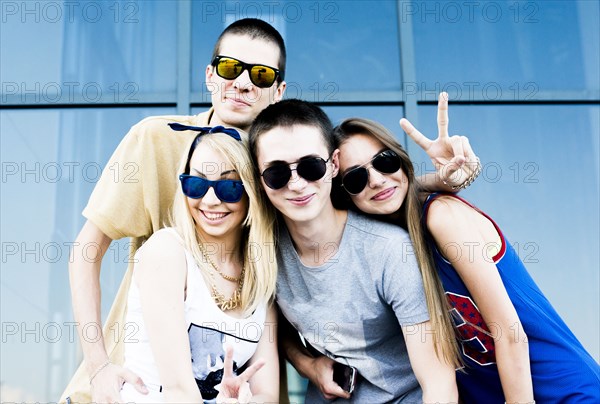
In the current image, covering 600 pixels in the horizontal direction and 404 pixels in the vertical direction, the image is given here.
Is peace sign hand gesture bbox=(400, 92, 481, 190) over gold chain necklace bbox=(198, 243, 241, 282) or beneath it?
over

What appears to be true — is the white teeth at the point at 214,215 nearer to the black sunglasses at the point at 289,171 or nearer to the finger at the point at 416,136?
the black sunglasses at the point at 289,171

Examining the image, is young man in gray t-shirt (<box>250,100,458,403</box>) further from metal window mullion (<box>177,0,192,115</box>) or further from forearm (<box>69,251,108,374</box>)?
metal window mullion (<box>177,0,192,115</box>)

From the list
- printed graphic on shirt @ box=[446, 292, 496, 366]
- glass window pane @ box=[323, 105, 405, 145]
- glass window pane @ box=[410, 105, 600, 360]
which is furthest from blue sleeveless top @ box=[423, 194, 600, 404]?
glass window pane @ box=[323, 105, 405, 145]

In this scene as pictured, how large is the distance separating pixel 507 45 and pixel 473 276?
A: 10.1 ft

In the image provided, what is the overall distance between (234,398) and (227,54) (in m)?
1.38

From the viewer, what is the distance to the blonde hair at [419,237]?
2084 mm

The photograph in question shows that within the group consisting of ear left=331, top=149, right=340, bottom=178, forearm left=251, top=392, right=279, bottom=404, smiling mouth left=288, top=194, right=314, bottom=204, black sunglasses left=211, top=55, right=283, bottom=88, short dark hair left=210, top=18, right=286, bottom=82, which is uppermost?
short dark hair left=210, top=18, right=286, bottom=82

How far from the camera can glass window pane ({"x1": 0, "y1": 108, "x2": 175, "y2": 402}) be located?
4078mm

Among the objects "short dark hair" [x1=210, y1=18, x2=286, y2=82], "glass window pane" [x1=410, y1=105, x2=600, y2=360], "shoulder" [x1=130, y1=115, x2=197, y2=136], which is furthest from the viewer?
"glass window pane" [x1=410, y1=105, x2=600, y2=360]

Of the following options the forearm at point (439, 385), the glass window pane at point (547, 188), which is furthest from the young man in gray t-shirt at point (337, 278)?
the glass window pane at point (547, 188)

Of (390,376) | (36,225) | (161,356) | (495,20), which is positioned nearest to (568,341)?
(390,376)

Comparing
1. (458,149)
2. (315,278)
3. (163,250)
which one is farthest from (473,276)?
(163,250)

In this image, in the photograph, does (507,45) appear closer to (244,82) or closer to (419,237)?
(244,82)

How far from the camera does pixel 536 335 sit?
213 centimetres
